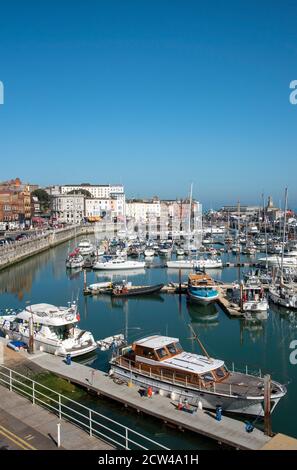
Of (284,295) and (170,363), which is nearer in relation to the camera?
(170,363)

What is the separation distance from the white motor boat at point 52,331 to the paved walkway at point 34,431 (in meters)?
7.80

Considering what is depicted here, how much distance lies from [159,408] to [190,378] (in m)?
1.84

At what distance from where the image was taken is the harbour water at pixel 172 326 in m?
17.5

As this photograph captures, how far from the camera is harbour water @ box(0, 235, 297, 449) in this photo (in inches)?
688

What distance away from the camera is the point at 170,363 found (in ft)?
62.0

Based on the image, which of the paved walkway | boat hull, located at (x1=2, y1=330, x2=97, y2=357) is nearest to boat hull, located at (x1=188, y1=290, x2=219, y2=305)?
boat hull, located at (x1=2, y1=330, x2=97, y2=357)

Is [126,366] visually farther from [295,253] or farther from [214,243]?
[214,243]

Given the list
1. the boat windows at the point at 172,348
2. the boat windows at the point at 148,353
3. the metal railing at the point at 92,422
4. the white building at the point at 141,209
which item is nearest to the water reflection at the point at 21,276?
the boat windows at the point at 148,353

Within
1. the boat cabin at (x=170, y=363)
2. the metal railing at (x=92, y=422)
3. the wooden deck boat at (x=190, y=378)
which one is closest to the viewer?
the metal railing at (x=92, y=422)

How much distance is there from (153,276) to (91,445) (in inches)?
1600

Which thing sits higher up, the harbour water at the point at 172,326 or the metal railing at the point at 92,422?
the metal railing at the point at 92,422

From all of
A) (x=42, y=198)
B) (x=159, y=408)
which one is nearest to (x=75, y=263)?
(x=159, y=408)

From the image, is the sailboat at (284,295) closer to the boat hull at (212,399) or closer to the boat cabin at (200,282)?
the boat cabin at (200,282)

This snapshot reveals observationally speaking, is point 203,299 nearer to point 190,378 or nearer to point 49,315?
point 49,315
